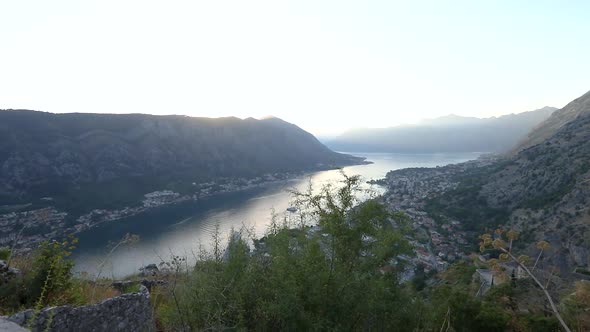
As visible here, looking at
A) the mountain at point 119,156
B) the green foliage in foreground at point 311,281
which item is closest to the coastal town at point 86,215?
the mountain at point 119,156

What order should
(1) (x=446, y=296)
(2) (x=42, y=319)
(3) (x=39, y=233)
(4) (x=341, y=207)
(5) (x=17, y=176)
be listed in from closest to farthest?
(2) (x=42, y=319) → (4) (x=341, y=207) → (1) (x=446, y=296) → (3) (x=39, y=233) → (5) (x=17, y=176)

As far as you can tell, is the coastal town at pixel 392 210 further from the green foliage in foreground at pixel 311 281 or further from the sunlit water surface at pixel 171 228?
the sunlit water surface at pixel 171 228

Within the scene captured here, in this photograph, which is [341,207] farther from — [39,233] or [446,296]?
[39,233]

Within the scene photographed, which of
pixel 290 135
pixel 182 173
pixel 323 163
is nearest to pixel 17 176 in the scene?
pixel 182 173

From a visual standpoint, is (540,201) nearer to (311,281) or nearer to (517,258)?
(517,258)

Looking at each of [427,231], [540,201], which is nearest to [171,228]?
[427,231]

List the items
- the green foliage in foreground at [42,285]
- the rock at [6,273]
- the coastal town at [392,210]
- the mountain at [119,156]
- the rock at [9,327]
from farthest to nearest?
the mountain at [119,156]
the coastal town at [392,210]
the rock at [6,273]
the green foliage in foreground at [42,285]
the rock at [9,327]

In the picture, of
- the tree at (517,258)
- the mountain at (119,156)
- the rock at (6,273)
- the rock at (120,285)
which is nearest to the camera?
the tree at (517,258)
